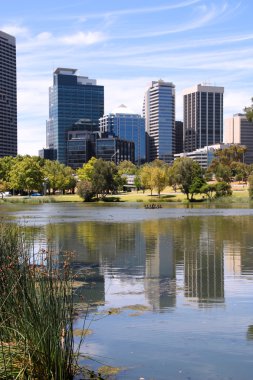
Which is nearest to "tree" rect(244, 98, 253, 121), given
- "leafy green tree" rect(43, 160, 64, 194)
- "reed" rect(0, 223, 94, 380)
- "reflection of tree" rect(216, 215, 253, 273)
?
"reflection of tree" rect(216, 215, 253, 273)

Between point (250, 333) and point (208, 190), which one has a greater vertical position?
point (208, 190)

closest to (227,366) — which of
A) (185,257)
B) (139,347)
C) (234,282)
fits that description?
(139,347)

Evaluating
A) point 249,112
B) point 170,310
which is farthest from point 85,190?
point 170,310

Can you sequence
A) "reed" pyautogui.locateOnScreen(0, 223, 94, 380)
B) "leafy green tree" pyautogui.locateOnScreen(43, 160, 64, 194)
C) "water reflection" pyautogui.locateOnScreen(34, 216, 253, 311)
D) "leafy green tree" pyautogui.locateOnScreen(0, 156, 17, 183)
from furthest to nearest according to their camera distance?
"leafy green tree" pyautogui.locateOnScreen(43, 160, 64, 194), "leafy green tree" pyautogui.locateOnScreen(0, 156, 17, 183), "water reflection" pyautogui.locateOnScreen(34, 216, 253, 311), "reed" pyautogui.locateOnScreen(0, 223, 94, 380)

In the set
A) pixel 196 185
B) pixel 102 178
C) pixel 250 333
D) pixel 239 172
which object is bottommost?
pixel 250 333

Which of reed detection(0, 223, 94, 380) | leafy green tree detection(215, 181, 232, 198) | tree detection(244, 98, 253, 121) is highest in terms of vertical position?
tree detection(244, 98, 253, 121)

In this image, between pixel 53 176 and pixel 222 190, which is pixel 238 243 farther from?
pixel 53 176

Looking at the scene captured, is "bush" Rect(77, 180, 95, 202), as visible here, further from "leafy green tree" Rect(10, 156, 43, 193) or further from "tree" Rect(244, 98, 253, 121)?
"tree" Rect(244, 98, 253, 121)

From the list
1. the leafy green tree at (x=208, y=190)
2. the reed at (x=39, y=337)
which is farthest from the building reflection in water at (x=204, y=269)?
the leafy green tree at (x=208, y=190)

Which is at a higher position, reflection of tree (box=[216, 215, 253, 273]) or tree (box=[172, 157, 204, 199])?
tree (box=[172, 157, 204, 199])

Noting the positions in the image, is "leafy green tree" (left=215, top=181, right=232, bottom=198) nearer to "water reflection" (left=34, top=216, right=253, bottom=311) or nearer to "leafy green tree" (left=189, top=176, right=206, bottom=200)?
"leafy green tree" (left=189, top=176, right=206, bottom=200)

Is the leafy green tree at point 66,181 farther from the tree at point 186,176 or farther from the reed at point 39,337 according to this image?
the reed at point 39,337

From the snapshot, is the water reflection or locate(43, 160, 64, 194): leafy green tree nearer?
the water reflection

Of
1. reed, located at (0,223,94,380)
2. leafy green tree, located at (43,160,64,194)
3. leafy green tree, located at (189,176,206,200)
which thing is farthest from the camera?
leafy green tree, located at (43,160,64,194)
